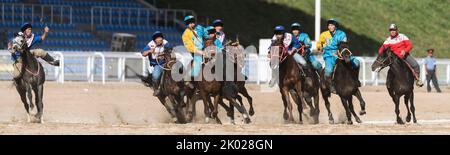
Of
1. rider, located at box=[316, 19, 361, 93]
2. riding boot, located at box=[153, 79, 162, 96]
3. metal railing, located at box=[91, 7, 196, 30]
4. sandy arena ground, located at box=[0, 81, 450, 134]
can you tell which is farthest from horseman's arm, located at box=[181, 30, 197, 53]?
metal railing, located at box=[91, 7, 196, 30]

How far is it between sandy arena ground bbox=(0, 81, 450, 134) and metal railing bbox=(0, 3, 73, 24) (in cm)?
815

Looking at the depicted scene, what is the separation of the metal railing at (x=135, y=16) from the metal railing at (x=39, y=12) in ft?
3.50

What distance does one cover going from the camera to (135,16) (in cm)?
4450

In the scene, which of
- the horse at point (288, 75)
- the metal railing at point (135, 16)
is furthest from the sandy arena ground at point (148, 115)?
the metal railing at point (135, 16)

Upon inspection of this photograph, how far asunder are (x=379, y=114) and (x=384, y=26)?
24.9 meters

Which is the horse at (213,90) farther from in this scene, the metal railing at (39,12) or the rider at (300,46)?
the metal railing at (39,12)

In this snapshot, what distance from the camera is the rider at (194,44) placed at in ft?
67.5

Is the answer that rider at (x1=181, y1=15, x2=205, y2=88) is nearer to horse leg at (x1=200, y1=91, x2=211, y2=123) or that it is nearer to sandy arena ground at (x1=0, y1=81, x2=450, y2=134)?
horse leg at (x1=200, y1=91, x2=211, y2=123)

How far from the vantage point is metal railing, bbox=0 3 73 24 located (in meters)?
40.8

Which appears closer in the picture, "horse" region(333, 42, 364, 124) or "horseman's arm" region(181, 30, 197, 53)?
"horseman's arm" region(181, 30, 197, 53)

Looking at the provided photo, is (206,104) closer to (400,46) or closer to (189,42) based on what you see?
(189,42)

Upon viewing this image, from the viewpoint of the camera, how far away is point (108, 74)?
34000 mm
